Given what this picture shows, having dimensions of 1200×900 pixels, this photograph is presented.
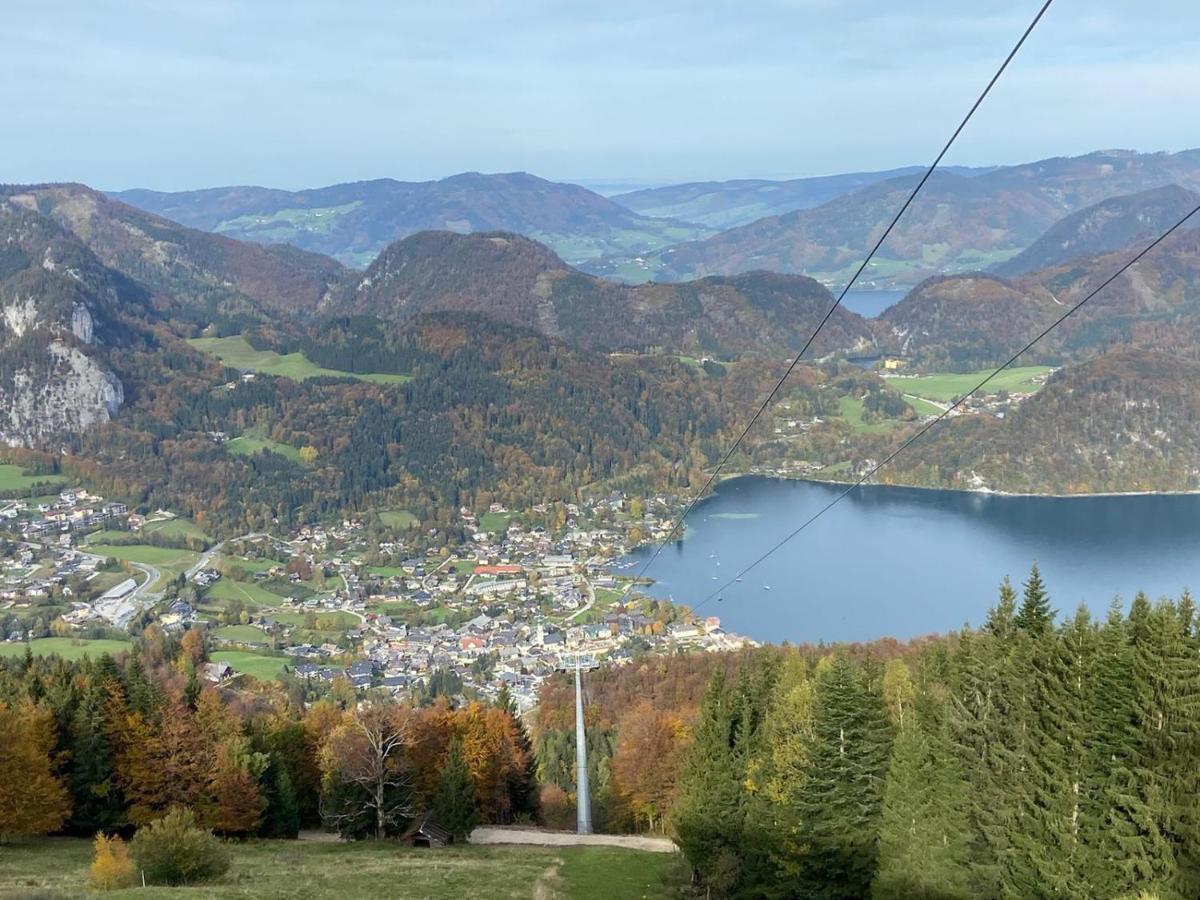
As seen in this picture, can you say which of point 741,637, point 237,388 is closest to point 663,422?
point 237,388

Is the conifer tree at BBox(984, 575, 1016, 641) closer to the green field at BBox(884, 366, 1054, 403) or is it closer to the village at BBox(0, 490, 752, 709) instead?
the village at BBox(0, 490, 752, 709)

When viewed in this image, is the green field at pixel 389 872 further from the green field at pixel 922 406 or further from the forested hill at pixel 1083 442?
the green field at pixel 922 406

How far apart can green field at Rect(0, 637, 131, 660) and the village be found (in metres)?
0.30

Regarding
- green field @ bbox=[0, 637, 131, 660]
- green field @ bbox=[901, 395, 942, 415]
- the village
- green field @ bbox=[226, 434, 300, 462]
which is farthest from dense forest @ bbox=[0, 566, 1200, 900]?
green field @ bbox=[901, 395, 942, 415]

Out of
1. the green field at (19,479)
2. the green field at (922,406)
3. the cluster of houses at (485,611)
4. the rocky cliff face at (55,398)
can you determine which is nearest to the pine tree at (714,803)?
the cluster of houses at (485,611)

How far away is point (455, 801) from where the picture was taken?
68.7ft

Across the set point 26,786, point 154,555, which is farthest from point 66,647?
point 26,786

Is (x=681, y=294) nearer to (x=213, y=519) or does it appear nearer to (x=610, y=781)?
(x=213, y=519)

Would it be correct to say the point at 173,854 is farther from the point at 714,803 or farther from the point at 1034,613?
the point at 1034,613

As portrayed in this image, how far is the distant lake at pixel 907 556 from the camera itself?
53.3 m

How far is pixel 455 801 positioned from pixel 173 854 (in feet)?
23.9

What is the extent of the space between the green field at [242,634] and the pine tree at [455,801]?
33.3m

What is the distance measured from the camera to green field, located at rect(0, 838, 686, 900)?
14422 mm

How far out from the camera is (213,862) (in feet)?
48.5
